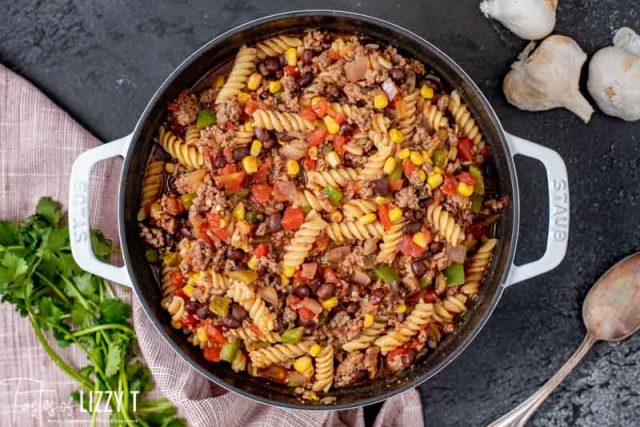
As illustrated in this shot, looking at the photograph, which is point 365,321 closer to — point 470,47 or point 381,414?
point 381,414

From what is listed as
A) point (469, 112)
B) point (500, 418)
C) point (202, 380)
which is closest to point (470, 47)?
point (469, 112)

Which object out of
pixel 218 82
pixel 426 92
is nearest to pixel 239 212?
pixel 218 82

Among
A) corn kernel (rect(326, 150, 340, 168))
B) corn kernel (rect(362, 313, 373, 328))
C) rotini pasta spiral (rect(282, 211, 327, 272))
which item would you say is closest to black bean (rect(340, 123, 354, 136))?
corn kernel (rect(326, 150, 340, 168))

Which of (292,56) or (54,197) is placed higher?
(292,56)

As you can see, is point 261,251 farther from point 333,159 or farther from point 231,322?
point 333,159

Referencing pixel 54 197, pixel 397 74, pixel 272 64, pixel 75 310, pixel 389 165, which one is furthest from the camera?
pixel 54 197

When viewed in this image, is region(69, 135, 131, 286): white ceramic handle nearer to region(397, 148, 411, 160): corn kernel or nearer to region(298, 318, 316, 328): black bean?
region(298, 318, 316, 328): black bean
